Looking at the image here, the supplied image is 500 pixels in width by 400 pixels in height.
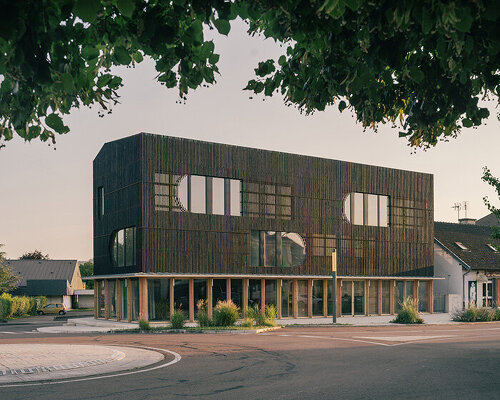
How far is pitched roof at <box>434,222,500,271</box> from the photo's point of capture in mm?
46531

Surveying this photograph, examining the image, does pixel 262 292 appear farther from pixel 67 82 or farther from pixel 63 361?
pixel 67 82

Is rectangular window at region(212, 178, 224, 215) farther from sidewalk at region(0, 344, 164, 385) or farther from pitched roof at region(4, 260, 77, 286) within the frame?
pitched roof at region(4, 260, 77, 286)

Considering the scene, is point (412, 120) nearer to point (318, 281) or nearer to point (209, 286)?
point (209, 286)

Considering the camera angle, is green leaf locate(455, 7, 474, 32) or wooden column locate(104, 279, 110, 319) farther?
wooden column locate(104, 279, 110, 319)

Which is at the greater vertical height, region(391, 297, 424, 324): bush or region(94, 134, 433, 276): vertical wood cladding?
region(94, 134, 433, 276): vertical wood cladding

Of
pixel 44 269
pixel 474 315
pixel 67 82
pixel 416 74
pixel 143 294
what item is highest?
pixel 416 74

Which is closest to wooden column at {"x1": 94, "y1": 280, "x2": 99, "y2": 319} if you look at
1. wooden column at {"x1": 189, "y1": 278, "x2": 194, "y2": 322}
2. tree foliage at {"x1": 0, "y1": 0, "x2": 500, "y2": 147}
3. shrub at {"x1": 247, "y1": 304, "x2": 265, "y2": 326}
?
wooden column at {"x1": 189, "y1": 278, "x2": 194, "y2": 322}

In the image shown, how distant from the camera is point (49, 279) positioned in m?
73.9

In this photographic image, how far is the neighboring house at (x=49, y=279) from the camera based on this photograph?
236 feet

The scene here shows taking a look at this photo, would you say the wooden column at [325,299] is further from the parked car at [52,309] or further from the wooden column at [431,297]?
the parked car at [52,309]

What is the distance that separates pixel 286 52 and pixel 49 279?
7157 cm

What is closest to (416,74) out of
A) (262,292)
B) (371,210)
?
(262,292)

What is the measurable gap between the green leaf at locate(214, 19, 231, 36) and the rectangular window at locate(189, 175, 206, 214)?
28.8 m

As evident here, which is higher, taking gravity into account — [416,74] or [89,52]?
[89,52]
